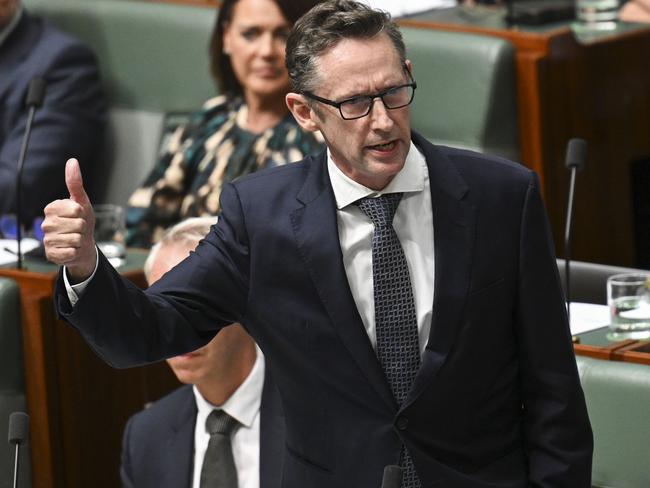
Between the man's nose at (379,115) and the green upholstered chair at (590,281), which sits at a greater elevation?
the man's nose at (379,115)

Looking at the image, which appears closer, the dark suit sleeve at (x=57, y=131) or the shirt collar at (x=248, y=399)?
the shirt collar at (x=248, y=399)

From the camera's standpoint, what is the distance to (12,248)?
9.23 ft

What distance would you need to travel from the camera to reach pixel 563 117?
3217mm

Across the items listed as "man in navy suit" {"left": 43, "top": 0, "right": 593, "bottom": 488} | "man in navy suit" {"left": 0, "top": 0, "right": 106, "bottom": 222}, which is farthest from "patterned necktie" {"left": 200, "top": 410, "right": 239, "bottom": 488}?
"man in navy suit" {"left": 0, "top": 0, "right": 106, "bottom": 222}

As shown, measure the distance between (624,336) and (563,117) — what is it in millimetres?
1171

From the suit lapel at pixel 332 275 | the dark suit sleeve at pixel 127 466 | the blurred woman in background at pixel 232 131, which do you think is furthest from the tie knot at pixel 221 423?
the blurred woman in background at pixel 232 131

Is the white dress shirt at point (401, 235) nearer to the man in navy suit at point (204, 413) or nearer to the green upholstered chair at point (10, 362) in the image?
the man in navy suit at point (204, 413)

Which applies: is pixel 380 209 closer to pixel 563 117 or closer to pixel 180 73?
pixel 563 117

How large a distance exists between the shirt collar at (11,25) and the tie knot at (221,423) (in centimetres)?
180

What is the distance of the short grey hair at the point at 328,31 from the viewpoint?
1545 mm

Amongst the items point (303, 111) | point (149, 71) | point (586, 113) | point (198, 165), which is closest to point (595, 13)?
point (586, 113)

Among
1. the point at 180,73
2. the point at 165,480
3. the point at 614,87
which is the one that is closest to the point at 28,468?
the point at 165,480

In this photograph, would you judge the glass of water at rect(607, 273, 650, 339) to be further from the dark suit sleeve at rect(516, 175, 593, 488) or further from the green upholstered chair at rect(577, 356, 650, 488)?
the dark suit sleeve at rect(516, 175, 593, 488)

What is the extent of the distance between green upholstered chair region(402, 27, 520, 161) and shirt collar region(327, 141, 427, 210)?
1519 mm
